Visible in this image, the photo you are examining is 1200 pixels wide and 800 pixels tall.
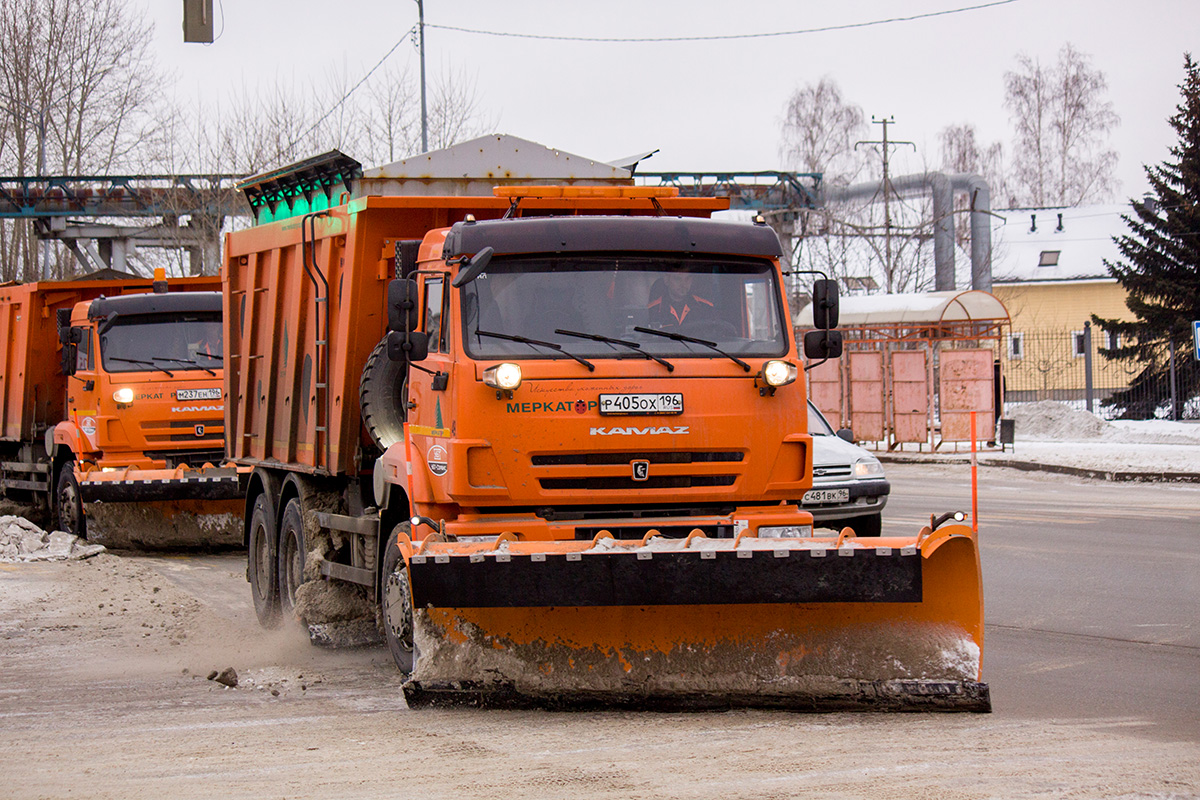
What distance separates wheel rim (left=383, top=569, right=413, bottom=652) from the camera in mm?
7840

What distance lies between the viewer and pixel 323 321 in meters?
9.62

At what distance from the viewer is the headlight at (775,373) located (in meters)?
7.44

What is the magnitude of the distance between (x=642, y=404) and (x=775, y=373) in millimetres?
756

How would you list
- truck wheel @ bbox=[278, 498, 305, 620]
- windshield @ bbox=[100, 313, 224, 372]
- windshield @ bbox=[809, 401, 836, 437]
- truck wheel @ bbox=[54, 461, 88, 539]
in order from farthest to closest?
truck wheel @ bbox=[54, 461, 88, 539]
windshield @ bbox=[100, 313, 224, 372]
windshield @ bbox=[809, 401, 836, 437]
truck wheel @ bbox=[278, 498, 305, 620]

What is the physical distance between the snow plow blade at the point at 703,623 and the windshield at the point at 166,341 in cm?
945

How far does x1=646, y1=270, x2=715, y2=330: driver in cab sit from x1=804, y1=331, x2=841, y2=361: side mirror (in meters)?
0.78

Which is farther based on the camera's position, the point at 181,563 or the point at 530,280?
the point at 181,563

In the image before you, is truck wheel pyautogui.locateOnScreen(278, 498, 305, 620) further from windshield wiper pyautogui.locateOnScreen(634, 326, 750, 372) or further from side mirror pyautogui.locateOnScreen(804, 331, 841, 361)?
side mirror pyautogui.locateOnScreen(804, 331, 841, 361)

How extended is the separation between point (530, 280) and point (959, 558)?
2643mm

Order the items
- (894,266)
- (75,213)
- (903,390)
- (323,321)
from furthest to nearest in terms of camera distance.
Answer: (894,266)
(75,213)
(903,390)
(323,321)

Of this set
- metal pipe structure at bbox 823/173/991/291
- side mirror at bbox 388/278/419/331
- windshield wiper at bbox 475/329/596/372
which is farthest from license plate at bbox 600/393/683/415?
metal pipe structure at bbox 823/173/991/291

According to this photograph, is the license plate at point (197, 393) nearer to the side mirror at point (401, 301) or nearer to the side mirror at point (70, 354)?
the side mirror at point (70, 354)

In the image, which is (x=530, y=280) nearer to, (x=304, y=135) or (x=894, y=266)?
(x=304, y=135)

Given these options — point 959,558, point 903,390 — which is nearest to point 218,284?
point 959,558
